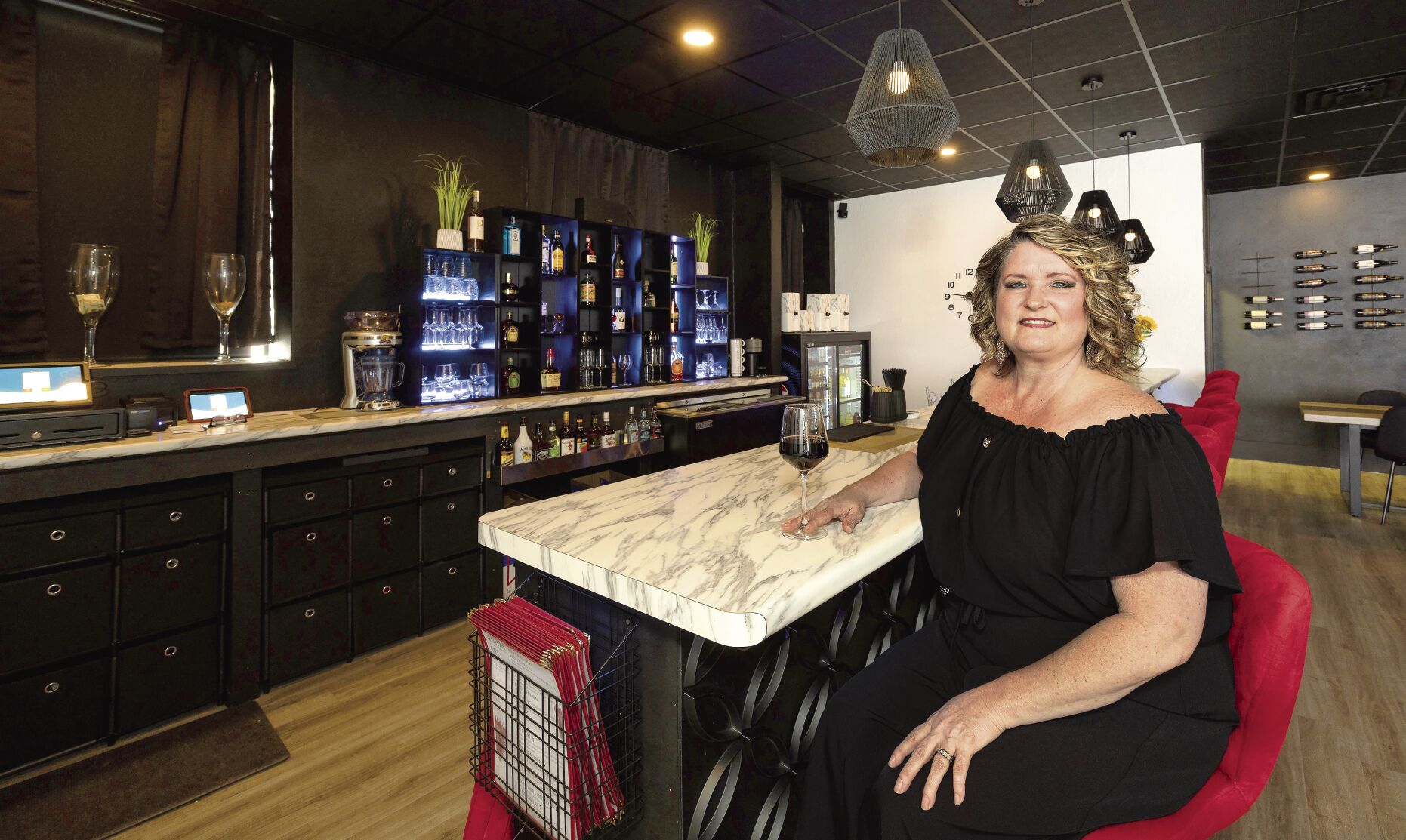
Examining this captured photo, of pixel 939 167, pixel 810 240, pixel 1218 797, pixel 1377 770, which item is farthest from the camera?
pixel 810 240

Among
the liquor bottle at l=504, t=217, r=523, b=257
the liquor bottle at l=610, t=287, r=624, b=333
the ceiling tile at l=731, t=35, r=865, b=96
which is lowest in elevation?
the liquor bottle at l=610, t=287, r=624, b=333

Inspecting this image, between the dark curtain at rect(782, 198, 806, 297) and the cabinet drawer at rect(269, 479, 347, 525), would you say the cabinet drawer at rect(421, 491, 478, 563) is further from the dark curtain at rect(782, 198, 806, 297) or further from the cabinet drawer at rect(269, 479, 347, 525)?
the dark curtain at rect(782, 198, 806, 297)

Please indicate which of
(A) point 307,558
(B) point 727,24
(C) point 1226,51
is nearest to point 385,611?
(A) point 307,558

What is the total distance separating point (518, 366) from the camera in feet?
13.8

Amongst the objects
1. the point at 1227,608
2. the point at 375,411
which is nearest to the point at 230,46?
the point at 375,411

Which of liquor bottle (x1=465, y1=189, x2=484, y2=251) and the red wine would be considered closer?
the red wine

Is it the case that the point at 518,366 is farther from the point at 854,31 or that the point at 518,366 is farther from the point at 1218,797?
the point at 1218,797

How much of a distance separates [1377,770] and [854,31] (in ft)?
11.8

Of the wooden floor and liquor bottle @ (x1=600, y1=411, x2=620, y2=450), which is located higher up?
liquor bottle @ (x1=600, y1=411, x2=620, y2=450)

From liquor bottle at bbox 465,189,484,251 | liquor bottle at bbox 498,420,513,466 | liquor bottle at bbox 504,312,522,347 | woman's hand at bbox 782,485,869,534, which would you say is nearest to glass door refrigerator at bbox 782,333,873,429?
liquor bottle at bbox 504,312,522,347

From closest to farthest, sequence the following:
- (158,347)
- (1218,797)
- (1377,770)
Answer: (1218,797)
(1377,770)
(158,347)

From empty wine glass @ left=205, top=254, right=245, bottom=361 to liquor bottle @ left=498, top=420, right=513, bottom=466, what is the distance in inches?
50.1

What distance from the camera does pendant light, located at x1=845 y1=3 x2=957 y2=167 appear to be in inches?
88.9

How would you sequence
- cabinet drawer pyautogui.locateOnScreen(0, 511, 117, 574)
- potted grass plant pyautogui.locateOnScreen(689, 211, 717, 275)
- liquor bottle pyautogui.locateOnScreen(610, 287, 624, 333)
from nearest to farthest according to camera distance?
1. cabinet drawer pyautogui.locateOnScreen(0, 511, 117, 574)
2. liquor bottle pyautogui.locateOnScreen(610, 287, 624, 333)
3. potted grass plant pyautogui.locateOnScreen(689, 211, 717, 275)
